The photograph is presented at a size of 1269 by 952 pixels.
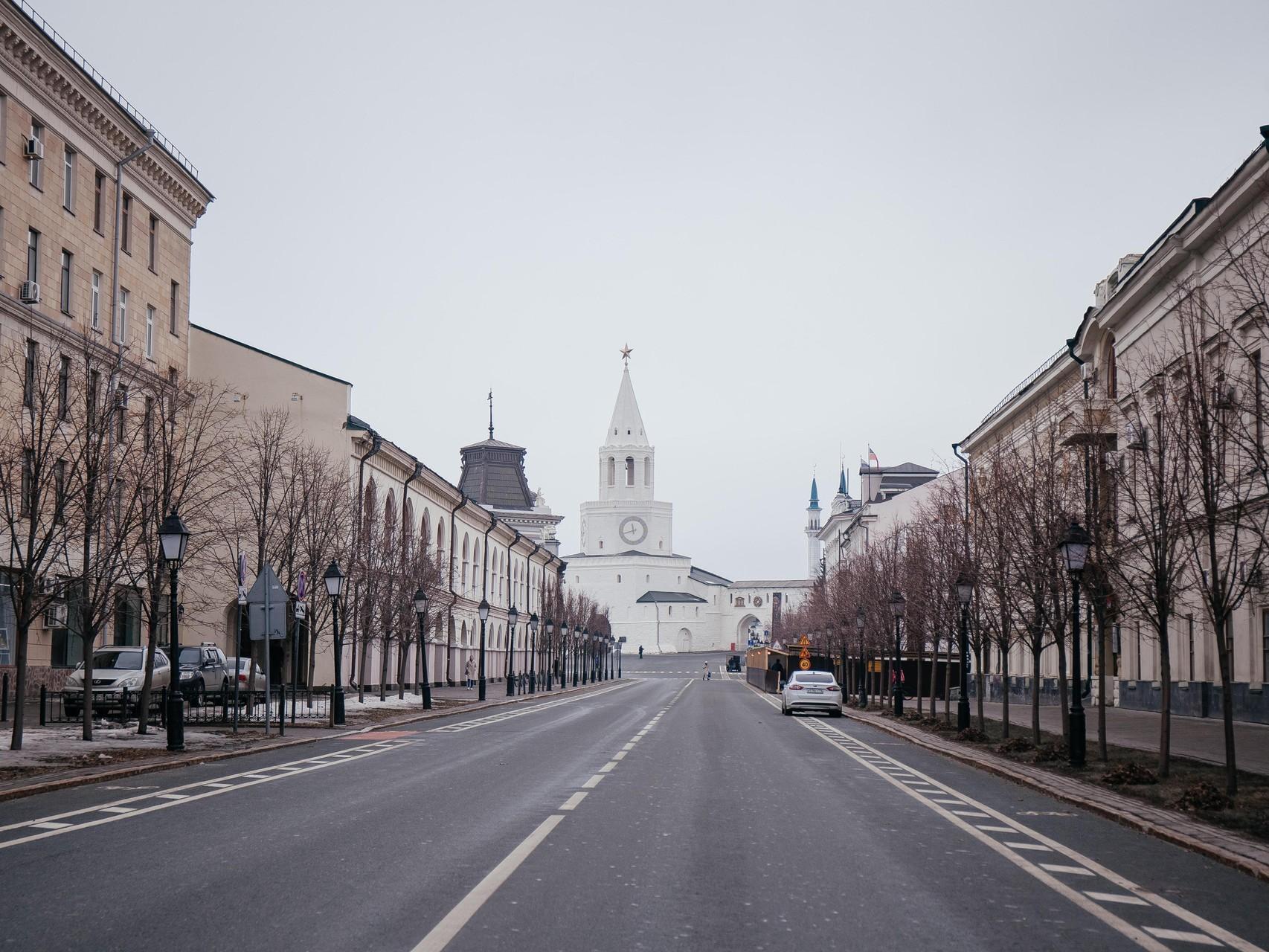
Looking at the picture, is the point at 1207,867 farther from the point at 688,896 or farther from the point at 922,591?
the point at 922,591

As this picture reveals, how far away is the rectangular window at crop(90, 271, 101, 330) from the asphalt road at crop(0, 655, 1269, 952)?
24.7 meters

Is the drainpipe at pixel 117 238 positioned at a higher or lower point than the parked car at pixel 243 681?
higher

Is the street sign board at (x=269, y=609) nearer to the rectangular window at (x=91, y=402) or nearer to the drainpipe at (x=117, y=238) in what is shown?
the rectangular window at (x=91, y=402)

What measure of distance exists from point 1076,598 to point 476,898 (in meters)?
13.7

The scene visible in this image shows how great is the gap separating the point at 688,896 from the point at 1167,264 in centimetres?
2786

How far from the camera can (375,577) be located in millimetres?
42688

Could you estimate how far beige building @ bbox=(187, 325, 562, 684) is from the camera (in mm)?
50844

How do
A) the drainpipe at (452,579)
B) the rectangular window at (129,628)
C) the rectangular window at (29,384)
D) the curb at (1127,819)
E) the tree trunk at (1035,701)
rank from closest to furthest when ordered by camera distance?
the curb at (1127,819)
the tree trunk at (1035,701)
the rectangular window at (29,384)
the rectangular window at (129,628)
the drainpipe at (452,579)

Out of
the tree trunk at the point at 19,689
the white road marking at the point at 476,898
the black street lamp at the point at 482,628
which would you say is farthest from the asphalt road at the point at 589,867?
the black street lamp at the point at 482,628

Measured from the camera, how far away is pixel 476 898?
8336 mm

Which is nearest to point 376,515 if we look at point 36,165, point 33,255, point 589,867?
point 33,255

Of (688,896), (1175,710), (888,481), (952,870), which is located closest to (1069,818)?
(952,870)

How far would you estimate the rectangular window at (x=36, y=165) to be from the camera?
35.2 metres

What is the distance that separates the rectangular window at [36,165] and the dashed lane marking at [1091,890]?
30.1 m
